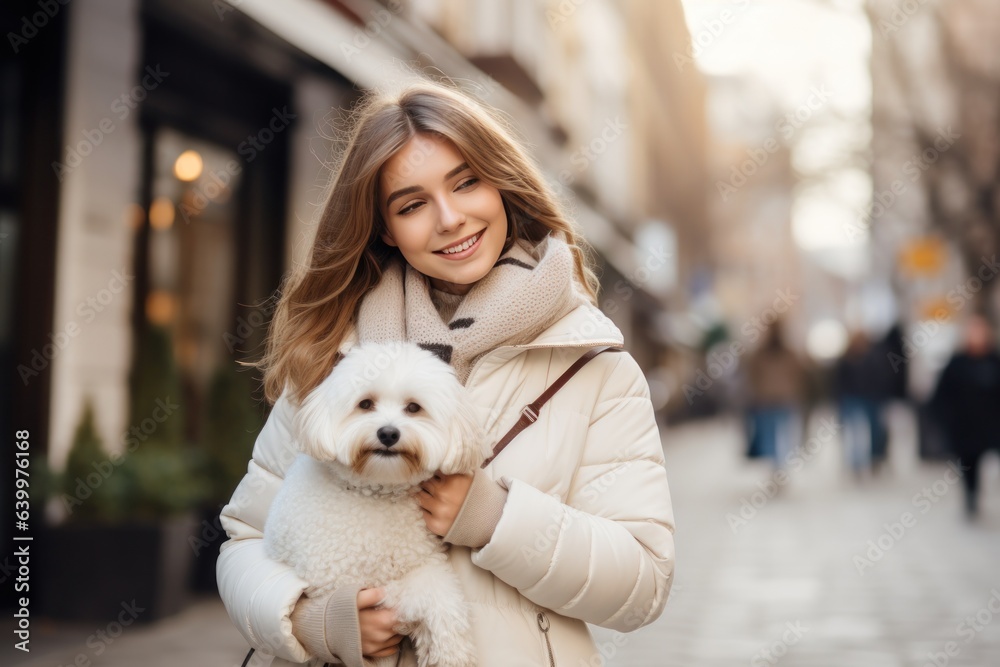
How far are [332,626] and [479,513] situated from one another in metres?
0.36

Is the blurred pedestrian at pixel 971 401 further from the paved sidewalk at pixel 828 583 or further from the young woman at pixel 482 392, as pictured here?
the young woman at pixel 482 392

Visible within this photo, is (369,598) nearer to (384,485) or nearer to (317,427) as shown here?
(384,485)

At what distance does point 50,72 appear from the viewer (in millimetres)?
6566

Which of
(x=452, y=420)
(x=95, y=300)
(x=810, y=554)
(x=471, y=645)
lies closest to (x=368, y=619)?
(x=471, y=645)

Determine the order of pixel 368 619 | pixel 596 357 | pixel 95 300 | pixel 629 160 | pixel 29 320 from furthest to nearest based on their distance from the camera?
pixel 629 160 → pixel 95 300 → pixel 29 320 → pixel 596 357 → pixel 368 619

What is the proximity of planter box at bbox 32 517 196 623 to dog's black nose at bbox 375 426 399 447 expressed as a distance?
14.5 ft

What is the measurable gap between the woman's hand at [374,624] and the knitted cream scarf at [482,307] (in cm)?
52

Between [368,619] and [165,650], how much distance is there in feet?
12.8

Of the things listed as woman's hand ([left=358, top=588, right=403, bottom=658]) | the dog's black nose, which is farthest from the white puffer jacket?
the dog's black nose

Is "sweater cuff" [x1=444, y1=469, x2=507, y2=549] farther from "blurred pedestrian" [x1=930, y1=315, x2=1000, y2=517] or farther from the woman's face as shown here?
"blurred pedestrian" [x1=930, y1=315, x2=1000, y2=517]

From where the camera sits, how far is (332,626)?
1.96 m

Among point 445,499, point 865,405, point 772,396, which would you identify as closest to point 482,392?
point 445,499

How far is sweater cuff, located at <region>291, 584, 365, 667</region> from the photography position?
1.94 metres

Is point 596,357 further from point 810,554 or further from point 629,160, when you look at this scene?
point 629,160
